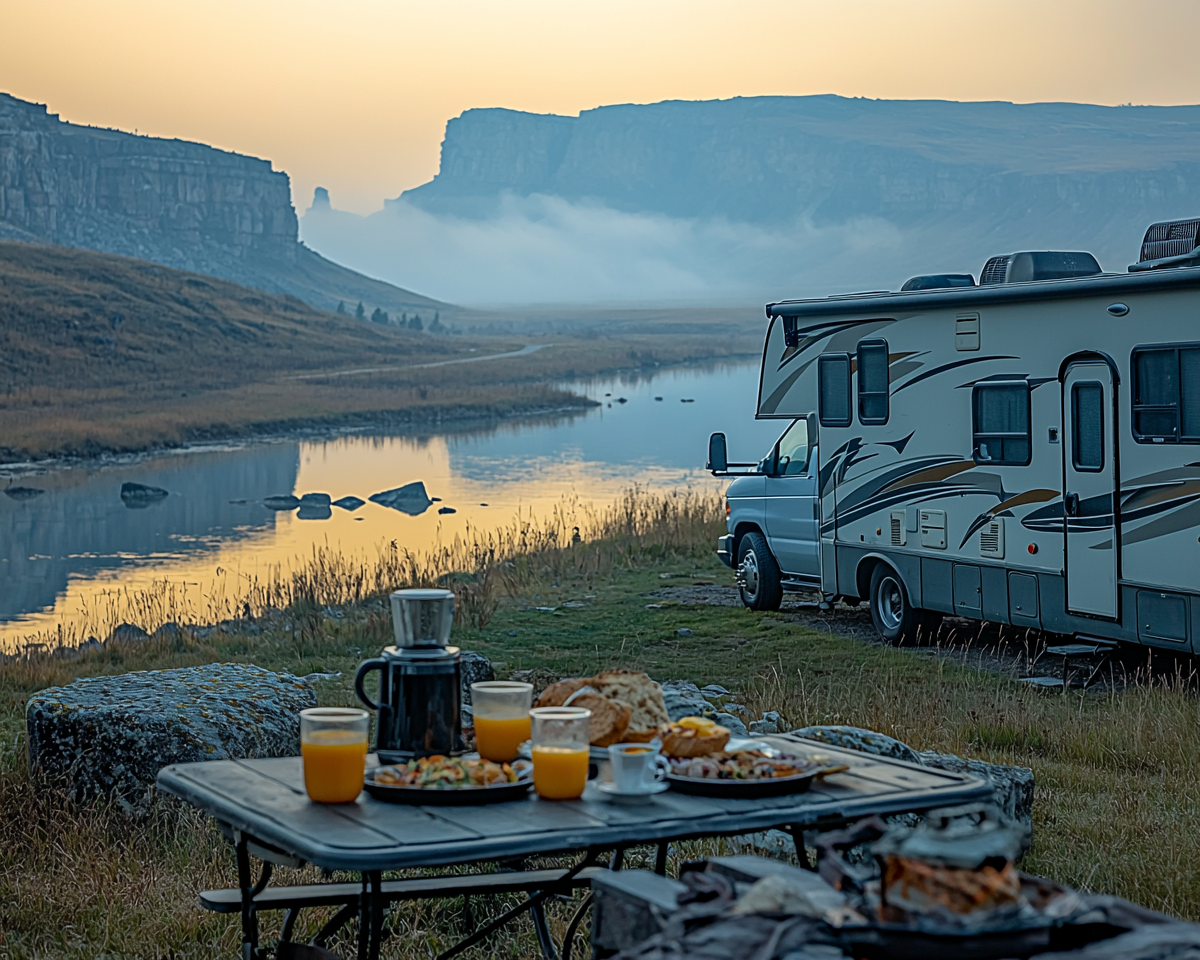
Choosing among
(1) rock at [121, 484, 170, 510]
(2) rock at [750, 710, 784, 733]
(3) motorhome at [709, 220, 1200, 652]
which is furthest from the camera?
(1) rock at [121, 484, 170, 510]

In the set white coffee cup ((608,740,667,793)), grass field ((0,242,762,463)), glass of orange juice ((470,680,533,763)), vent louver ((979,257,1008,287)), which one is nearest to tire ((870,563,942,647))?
vent louver ((979,257,1008,287))

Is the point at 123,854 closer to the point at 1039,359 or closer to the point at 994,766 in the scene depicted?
the point at 994,766

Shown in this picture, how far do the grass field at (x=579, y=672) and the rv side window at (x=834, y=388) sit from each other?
2.08 meters

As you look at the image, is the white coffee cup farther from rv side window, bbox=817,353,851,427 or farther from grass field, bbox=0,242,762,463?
grass field, bbox=0,242,762,463

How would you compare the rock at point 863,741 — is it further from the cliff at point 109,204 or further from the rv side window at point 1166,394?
the cliff at point 109,204

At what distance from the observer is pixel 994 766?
662cm

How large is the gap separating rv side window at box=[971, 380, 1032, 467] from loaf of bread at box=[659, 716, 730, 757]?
338 inches

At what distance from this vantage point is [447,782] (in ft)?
12.3

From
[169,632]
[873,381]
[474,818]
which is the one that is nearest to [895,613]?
[873,381]

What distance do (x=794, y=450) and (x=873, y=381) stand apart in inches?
76.4

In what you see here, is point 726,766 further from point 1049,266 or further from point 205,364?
point 205,364

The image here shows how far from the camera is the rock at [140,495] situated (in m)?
33.3

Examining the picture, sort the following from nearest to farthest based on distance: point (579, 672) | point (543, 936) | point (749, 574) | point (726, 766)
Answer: point (726, 766) < point (543, 936) < point (579, 672) < point (749, 574)

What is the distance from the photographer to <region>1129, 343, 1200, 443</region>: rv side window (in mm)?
10562
